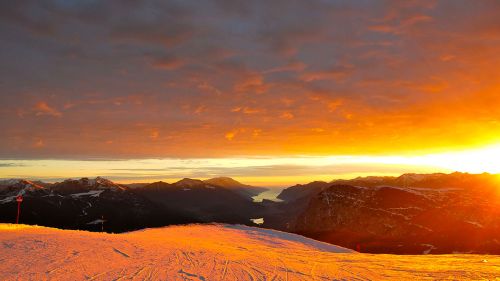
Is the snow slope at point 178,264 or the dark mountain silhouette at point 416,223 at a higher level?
the snow slope at point 178,264

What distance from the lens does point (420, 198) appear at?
192 meters

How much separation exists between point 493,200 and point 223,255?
20439 centimetres

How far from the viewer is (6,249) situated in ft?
73.0

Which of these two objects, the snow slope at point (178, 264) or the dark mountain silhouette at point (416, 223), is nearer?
the snow slope at point (178, 264)

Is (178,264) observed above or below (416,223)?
above

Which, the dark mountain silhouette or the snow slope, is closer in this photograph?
the snow slope

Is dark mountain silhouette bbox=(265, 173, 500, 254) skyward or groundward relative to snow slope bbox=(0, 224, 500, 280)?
groundward

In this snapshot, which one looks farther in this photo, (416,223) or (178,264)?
(416,223)

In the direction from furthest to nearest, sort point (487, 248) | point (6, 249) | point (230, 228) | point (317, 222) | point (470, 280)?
1. point (317, 222)
2. point (487, 248)
3. point (230, 228)
4. point (6, 249)
5. point (470, 280)

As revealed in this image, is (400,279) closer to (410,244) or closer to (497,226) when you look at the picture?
(410,244)

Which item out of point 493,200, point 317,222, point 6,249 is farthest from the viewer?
point 317,222

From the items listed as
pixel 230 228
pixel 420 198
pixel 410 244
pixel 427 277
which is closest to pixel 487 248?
pixel 410 244

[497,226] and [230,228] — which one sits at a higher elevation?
[230,228]

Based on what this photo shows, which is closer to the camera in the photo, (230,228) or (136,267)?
(136,267)
